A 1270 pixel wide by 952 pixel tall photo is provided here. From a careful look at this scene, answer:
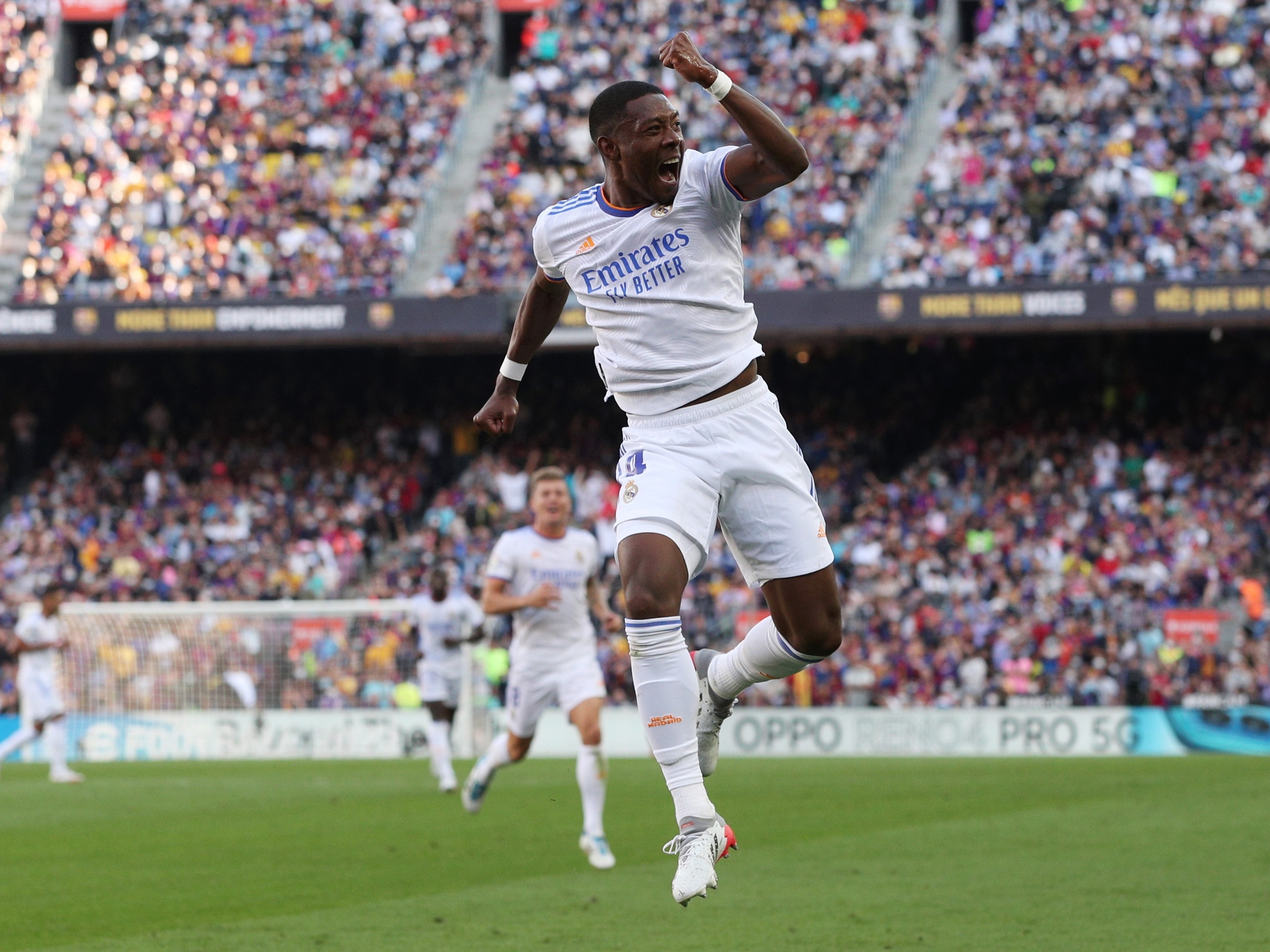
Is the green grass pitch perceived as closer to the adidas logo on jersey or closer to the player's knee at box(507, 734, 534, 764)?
the player's knee at box(507, 734, 534, 764)

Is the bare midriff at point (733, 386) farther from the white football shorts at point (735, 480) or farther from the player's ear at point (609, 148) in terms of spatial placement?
the player's ear at point (609, 148)

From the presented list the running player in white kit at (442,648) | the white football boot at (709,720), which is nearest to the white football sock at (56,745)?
the running player in white kit at (442,648)

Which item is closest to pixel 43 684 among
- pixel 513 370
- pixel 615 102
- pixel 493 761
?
pixel 493 761

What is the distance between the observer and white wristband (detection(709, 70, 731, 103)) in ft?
20.2

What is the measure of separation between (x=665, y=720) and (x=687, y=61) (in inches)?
92.4

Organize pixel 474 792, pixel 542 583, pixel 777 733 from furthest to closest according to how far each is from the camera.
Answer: pixel 777 733
pixel 474 792
pixel 542 583

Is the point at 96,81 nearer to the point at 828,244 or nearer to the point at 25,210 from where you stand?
the point at 25,210

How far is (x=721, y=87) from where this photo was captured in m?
6.21

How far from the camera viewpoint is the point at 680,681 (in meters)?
6.33

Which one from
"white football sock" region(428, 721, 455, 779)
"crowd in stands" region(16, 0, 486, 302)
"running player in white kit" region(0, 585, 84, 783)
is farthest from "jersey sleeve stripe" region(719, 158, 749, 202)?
"crowd in stands" region(16, 0, 486, 302)

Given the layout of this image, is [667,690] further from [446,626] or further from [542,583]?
[446,626]

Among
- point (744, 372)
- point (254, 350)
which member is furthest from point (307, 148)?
point (744, 372)

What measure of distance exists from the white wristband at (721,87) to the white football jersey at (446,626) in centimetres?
1415

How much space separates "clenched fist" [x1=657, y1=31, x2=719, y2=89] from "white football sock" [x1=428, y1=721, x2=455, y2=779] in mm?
13147
